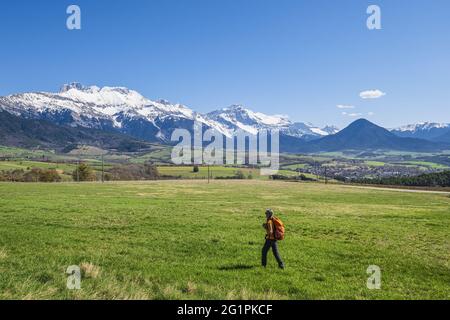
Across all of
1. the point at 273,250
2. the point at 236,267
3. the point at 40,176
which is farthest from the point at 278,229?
the point at 40,176

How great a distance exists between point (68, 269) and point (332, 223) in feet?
85.0

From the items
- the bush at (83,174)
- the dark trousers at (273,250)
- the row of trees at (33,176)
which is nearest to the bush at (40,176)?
the row of trees at (33,176)

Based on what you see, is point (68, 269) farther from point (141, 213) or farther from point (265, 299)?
point (141, 213)

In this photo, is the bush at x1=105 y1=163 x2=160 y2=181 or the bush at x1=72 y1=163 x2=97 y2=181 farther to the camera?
the bush at x1=105 y1=163 x2=160 y2=181

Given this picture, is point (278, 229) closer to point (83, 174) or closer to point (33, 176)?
point (33, 176)

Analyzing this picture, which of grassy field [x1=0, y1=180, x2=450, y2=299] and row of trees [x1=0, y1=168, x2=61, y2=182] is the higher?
grassy field [x1=0, y1=180, x2=450, y2=299]

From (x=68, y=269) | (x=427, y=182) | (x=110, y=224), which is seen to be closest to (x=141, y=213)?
(x=110, y=224)

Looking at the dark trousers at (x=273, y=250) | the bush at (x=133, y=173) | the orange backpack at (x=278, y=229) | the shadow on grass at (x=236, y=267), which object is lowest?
the bush at (x=133, y=173)

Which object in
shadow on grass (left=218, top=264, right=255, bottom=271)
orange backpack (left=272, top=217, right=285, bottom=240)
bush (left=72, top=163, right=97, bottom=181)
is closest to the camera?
orange backpack (left=272, top=217, right=285, bottom=240)

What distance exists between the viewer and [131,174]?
Answer: 175625 mm

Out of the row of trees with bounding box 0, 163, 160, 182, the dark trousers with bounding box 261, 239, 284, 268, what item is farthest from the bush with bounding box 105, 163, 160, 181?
the dark trousers with bounding box 261, 239, 284, 268

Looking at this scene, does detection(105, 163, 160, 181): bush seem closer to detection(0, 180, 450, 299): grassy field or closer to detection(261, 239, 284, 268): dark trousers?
detection(0, 180, 450, 299): grassy field

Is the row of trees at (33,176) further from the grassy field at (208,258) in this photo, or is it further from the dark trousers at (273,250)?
the dark trousers at (273,250)
